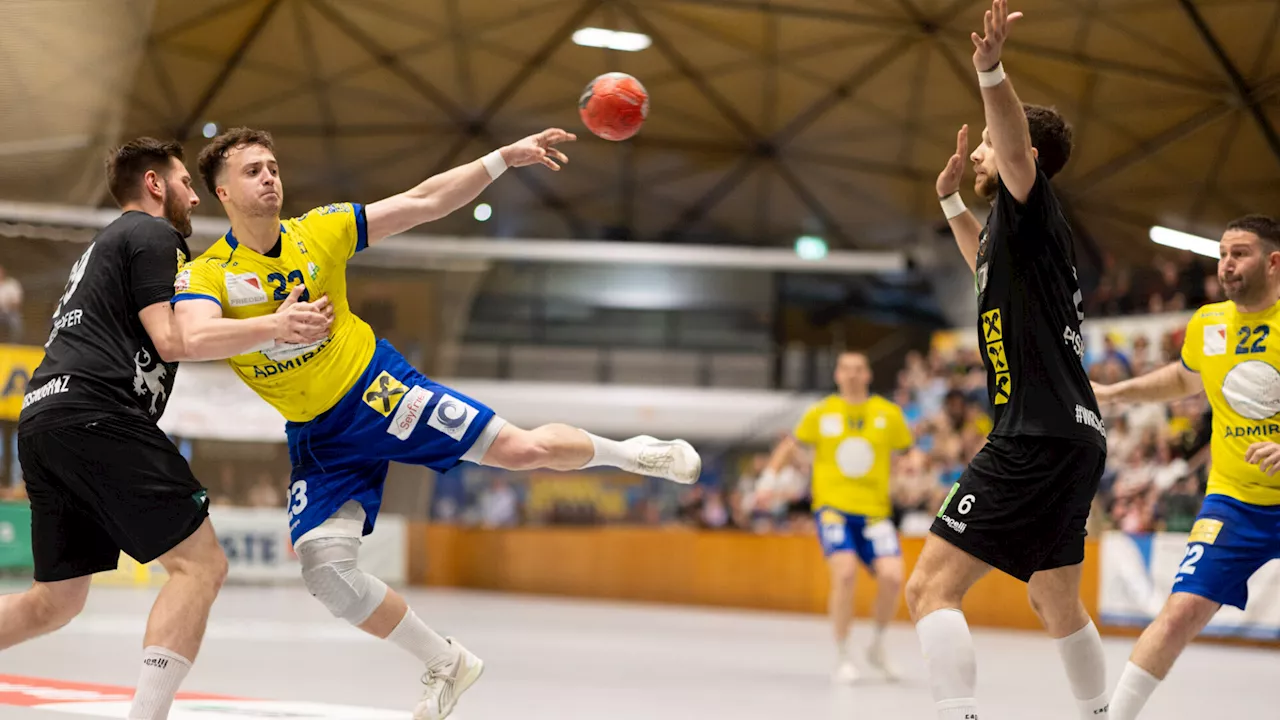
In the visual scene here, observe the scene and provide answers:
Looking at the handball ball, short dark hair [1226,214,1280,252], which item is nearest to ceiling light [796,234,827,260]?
the handball ball

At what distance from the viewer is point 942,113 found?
2159cm

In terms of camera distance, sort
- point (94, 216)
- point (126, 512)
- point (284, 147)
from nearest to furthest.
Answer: point (126, 512)
point (94, 216)
point (284, 147)

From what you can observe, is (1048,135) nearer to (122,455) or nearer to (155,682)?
(122,455)

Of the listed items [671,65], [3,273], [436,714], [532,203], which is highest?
[671,65]

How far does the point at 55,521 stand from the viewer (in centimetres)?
443

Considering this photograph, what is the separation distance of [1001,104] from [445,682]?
Result: 121 inches

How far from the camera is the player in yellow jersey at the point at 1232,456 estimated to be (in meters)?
5.07

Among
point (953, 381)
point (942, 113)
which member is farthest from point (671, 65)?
point (953, 381)

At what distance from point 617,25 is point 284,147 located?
260 inches

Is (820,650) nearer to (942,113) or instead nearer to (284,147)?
(942,113)

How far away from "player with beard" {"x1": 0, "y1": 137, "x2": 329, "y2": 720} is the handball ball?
1632 mm

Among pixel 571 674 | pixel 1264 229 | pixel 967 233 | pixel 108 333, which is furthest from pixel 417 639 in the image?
pixel 1264 229

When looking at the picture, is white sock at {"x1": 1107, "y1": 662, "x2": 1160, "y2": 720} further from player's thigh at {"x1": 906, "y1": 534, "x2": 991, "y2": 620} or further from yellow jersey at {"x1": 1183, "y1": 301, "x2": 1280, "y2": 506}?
player's thigh at {"x1": 906, "y1": 534, "x2": 991, "y2": 620}

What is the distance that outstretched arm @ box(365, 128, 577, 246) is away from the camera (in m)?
5.34
